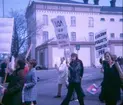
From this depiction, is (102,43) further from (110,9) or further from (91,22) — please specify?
(110,9)

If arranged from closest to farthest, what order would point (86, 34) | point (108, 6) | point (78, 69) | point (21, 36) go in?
point (78, 69), point (21, 36), point (86, 34), point (108, 6)

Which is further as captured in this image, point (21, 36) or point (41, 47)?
point (41, 47)

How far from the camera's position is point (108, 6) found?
7481 centimetres

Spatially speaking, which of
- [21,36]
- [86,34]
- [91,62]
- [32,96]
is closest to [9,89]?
[32,96]

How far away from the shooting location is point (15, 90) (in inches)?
263

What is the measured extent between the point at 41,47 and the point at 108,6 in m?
22.3

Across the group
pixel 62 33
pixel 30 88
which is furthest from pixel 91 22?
pixel 30 88

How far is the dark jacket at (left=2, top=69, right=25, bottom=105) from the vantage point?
264 inches

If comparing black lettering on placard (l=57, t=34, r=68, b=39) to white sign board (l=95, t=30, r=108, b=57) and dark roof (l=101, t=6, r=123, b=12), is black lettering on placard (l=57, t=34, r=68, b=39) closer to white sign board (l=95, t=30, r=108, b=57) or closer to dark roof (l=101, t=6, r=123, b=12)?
white sign board (l=95, t=30, r=108, b=57)

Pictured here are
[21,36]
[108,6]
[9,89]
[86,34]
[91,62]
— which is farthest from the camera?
[108,6]

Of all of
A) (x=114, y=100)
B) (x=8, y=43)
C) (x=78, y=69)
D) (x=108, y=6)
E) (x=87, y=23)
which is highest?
(x=108, y=6)

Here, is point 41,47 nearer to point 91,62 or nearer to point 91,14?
A: point 91,62

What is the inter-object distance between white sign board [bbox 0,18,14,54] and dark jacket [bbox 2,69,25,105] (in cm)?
160

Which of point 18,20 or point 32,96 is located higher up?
point 18,20
